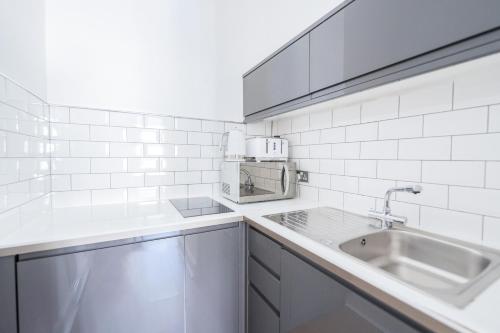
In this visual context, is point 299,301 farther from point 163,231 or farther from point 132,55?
point 132,55

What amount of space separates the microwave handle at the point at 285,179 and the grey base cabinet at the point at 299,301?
1.55 feet

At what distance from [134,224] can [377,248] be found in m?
1.08

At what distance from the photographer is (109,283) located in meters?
0.99

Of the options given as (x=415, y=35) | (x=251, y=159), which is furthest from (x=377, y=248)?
(x=251, y=159)

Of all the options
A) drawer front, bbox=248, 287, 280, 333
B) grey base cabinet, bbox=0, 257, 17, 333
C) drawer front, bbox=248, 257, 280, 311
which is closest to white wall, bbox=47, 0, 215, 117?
grey base cabinet, bbox=0, 257, 17, 333

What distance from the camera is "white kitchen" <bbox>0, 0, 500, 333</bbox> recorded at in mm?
761

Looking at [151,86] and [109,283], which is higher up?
[151,86]

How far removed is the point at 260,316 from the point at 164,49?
1.80 meters

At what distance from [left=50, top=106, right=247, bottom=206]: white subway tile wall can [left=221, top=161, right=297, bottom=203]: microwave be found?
0.30 metres

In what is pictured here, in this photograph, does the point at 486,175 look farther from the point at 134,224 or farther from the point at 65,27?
the point at 65,27

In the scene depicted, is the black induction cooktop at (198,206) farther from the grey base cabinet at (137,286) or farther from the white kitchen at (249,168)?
the grey base cabinet at (137,286)

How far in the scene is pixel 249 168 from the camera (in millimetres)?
1552

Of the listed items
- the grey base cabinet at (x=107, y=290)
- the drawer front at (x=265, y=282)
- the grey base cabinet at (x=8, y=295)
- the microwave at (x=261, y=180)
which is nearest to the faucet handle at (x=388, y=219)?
the drawer front at (x=265, y=282)

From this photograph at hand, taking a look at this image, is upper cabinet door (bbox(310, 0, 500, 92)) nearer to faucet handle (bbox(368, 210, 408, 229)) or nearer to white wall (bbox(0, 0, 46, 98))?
faucet handle (bbox(368, 210, 408, 229))
